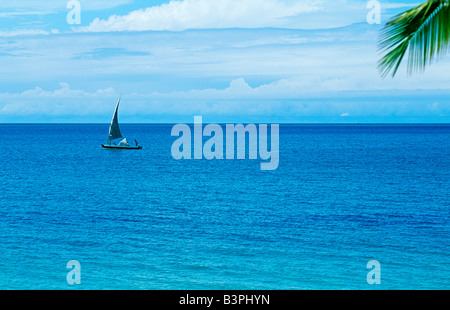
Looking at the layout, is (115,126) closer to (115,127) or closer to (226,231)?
(115,127)

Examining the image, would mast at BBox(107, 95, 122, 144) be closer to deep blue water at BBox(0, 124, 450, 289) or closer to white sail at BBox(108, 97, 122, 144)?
white sail at BBox(108, 97, 122, 144)

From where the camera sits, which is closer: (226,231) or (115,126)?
(226,231)

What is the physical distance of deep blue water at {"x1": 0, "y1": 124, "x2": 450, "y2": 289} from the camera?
26891 millimetres

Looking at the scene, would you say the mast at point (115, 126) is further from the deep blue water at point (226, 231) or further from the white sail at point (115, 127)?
the deep blue water at point (226, 231)

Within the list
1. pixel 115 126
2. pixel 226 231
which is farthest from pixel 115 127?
pixel 226 231

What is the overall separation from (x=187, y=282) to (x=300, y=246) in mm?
8822

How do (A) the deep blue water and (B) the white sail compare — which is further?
(B) the white sail

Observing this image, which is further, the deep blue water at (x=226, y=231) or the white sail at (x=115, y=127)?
the white sail at (x=115, y=127)

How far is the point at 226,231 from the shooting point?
37000 mm

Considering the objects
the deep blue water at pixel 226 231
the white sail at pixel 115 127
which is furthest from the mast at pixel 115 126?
the deep blue water at pixel 226 231

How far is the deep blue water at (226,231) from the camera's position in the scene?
26.9 metres

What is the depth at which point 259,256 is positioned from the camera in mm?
30469

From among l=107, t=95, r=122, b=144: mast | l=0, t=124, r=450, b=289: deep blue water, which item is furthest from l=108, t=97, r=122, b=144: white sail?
l=0, t=124, r=450, b=289: deep blue water
